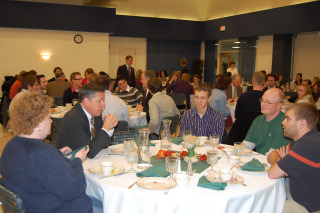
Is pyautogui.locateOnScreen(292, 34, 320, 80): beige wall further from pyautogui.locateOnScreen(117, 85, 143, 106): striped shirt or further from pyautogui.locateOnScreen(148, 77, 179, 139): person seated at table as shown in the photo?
pyautogui.locateOnScreen(148, 77, 179, 139): person seated at table

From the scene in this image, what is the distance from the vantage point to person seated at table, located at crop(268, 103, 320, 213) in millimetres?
2162

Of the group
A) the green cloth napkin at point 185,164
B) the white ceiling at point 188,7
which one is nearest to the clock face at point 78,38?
the white ceiling at point 188,7

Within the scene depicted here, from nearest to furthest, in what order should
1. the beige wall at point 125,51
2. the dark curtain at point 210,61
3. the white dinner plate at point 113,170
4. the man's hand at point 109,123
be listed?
1. the white dinner plate at point 113,170
2. the man's hand at point 109,123
3. the beige wall at point 125,51
4. the dark curtain at point 210,61

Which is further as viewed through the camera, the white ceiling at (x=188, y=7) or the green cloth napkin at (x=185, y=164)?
the white ceiling at (x=188, y=7)

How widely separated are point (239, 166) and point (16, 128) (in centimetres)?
167

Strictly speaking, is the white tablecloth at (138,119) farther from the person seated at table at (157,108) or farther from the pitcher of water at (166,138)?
the pitcher of water at (166,138)

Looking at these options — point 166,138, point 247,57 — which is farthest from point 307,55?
point 166,138

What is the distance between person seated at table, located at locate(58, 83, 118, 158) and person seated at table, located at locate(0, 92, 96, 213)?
0.75 meters

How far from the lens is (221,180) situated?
7.41 ft

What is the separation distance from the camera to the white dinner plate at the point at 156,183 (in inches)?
83.7

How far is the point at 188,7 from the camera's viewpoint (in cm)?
1519

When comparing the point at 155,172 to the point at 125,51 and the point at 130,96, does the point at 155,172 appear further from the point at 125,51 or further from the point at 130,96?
the point at 125,51

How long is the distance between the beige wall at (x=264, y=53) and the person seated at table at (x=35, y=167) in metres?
11.6

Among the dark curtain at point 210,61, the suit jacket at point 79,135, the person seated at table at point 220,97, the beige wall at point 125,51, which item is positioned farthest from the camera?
the dark curtain at point 210,61
